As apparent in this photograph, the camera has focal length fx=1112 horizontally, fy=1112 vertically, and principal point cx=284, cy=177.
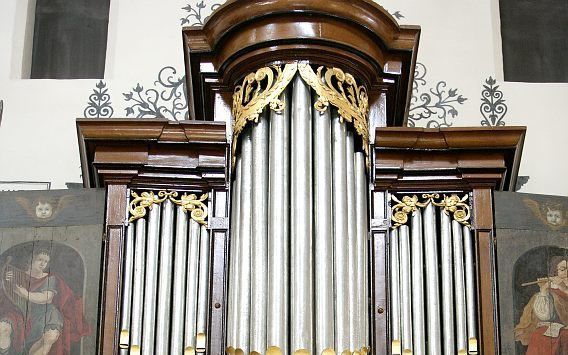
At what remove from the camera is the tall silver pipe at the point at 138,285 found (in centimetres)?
540

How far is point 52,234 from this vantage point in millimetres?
5574

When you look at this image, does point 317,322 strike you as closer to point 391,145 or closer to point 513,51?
point 391,145

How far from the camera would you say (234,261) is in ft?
18.0

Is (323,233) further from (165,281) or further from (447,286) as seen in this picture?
(165,281)

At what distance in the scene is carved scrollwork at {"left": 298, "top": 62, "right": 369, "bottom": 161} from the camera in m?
5.66

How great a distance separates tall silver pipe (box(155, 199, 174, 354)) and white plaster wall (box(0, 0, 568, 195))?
1.57 metres

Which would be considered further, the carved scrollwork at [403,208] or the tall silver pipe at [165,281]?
the carved scrollwork at [403,208]

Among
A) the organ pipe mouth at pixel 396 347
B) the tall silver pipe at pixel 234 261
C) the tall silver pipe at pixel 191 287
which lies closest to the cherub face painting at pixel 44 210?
the tall silver pipe at pixel 191 287

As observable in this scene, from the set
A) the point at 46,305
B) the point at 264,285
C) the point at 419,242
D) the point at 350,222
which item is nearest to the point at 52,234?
the point at 46,305

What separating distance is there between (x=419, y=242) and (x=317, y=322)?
742 millimetres

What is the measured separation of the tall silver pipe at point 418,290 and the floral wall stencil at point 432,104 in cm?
166

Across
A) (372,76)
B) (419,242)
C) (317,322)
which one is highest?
(372,76)

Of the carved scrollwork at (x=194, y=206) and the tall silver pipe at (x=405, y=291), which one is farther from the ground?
the carved scrollwork at (x=194, y=206)

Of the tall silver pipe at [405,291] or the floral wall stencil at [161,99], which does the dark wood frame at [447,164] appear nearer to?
the tall silver pipe at [405,291]
